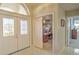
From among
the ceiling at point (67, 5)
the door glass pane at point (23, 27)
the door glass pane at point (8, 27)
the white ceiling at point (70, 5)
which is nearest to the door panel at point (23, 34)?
the door glass pane at point (23, 27)

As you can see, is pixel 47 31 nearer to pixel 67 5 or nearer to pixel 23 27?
pixel 23 27

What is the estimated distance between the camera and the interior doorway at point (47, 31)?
7.04 feet

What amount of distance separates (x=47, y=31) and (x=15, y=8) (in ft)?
2.19

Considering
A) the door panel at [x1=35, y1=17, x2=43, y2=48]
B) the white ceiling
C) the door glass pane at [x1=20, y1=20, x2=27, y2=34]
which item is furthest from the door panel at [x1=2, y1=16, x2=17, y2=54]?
the white ceiling

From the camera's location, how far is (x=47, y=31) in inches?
85.1

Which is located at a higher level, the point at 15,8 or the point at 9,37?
the point at 15,8

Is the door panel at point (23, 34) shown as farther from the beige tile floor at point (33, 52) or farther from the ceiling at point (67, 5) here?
the ceiling at point (67, 5)

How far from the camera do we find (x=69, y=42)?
2146mm

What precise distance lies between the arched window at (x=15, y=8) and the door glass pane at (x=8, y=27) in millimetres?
180

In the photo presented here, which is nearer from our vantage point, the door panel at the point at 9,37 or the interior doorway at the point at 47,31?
the door panel at the point at 9,37

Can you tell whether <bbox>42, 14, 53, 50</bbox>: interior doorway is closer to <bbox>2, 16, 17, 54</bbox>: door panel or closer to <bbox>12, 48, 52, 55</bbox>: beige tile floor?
<bbox>12, 48, 52, 55</bbox>: beige tile floor

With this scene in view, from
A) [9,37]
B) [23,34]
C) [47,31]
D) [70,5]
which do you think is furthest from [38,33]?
[70,5]

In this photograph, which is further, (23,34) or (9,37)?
(23,34)
